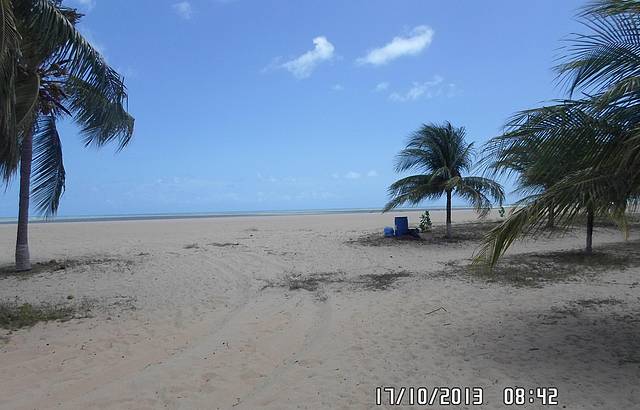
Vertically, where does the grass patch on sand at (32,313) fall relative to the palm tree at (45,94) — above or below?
below

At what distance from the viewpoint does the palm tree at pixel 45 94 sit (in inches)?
243

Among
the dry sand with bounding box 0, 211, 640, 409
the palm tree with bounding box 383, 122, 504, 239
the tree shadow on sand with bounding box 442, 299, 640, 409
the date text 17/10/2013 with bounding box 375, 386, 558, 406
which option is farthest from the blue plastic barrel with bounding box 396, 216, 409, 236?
the date text 17/10/2013 with bounding box 375, 386, 558, 406

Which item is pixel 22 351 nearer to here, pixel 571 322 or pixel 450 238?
pixel 571 322

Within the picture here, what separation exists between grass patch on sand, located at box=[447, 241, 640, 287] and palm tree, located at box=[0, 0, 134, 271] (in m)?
8.32

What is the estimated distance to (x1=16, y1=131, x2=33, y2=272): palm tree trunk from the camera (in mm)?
10711

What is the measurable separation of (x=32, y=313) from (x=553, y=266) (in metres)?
11.3

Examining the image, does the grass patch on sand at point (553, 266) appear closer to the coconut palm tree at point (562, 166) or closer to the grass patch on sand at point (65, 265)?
the coconut palm tree at point (562, 166)

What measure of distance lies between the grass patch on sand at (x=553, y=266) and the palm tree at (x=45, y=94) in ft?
27.3

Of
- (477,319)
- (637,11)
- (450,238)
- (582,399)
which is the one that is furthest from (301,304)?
(450,238)

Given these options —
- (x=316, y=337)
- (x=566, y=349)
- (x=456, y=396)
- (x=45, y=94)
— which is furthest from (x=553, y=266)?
(x=45, y=94)

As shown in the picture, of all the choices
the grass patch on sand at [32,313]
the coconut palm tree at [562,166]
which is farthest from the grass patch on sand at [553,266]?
the grass patch on sand at [32,313]

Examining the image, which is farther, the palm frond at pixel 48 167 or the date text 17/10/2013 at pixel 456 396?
the palm frond at pixel 48 167

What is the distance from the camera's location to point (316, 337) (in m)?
6.09

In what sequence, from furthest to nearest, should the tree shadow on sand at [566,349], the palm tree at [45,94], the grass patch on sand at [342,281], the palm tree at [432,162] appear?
the palm tree at [432,162]
the grass patch on sand at [342,281]
the palm tree at [45,94]
the tree shadow on sand at [566,349]
